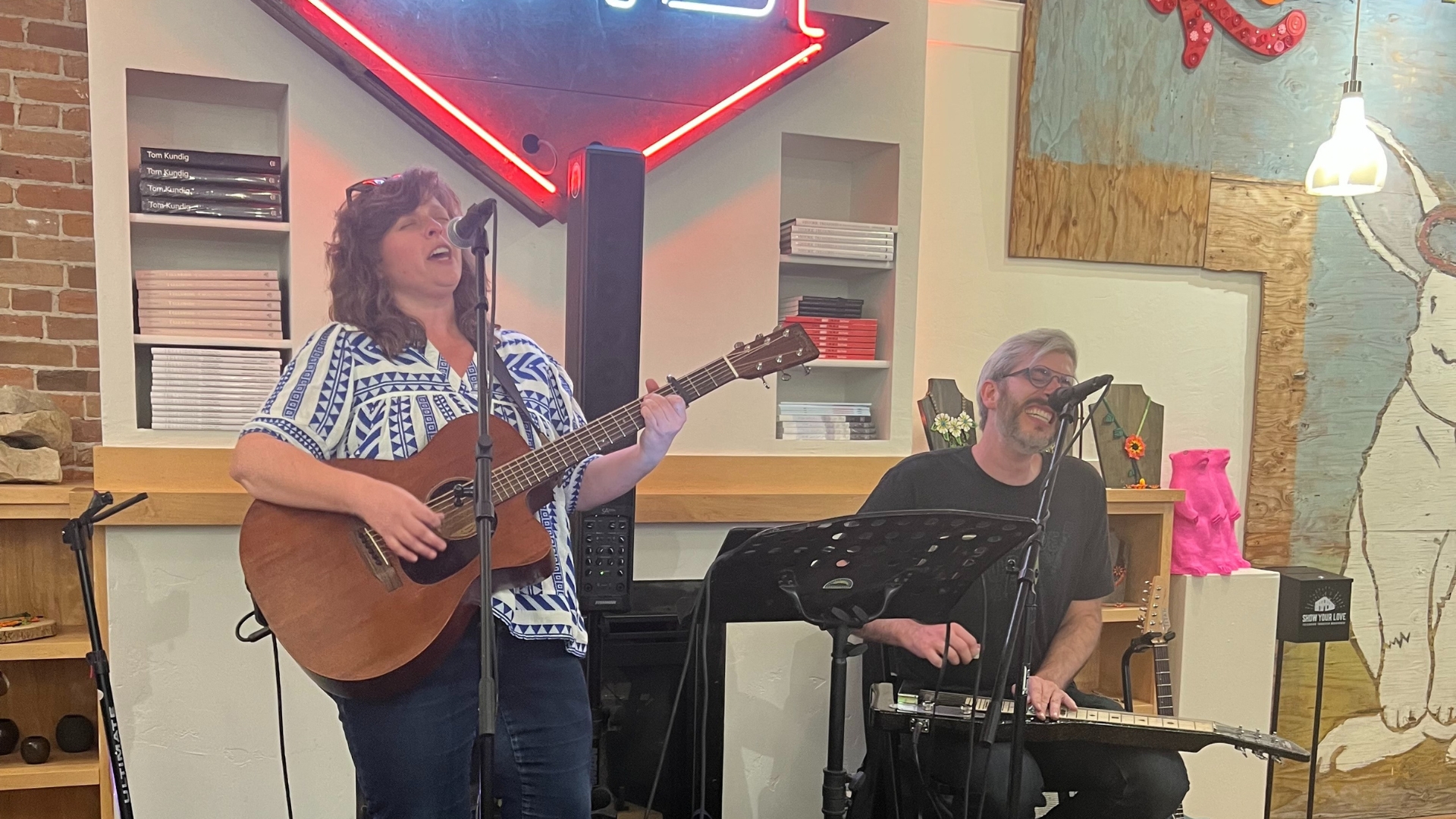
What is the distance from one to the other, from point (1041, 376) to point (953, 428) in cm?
65

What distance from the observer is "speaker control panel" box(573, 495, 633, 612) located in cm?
218

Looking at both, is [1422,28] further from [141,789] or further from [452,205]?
[141,789]

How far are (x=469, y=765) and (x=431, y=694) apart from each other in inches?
5.5

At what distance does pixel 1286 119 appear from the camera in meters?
3.28

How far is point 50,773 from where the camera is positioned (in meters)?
2.27

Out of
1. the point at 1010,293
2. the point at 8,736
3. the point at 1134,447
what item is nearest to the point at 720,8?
the point at 1010,293

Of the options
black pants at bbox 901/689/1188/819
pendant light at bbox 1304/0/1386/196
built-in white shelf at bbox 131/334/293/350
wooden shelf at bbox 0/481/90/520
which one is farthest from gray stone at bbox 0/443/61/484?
pendant light at bbox 1304/0/1386/196

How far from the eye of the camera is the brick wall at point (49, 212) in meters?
2.45

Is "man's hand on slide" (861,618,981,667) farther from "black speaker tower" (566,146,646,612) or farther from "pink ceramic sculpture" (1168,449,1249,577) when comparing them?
"pink ceramic sculpture" (1168,449,1249,577)

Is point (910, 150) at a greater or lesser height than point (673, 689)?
greater

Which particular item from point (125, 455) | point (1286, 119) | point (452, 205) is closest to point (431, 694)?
point (452, 205)

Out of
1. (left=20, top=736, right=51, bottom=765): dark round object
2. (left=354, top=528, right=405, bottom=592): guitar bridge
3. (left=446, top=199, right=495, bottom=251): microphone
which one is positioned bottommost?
(left=20, top=736, right=51, bottom=765): dark round object

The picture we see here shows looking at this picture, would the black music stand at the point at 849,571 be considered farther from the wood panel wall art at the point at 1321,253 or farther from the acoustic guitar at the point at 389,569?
the wood panel wall art at the point at 1321,253

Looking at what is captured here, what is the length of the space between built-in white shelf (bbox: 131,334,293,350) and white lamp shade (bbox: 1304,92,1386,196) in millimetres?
2907
